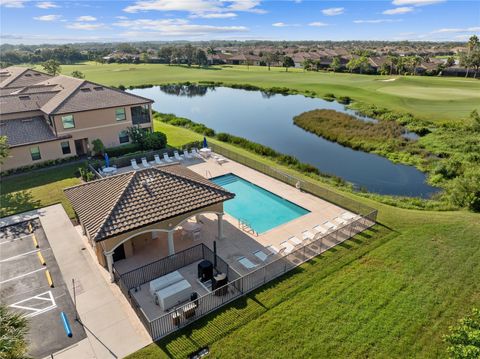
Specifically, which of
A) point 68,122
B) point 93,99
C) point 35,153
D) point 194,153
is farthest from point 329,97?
point 35,153

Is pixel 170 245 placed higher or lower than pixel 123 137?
lower

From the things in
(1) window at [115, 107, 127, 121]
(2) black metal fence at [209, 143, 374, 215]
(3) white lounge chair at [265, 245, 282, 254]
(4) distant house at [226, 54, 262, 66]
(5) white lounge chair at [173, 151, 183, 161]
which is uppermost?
(4) distant house at [226, 54, 262, 66]

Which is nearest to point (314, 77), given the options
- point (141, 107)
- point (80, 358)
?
point (141, 107)

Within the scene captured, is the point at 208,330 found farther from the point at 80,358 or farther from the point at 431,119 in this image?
the point at 431,119

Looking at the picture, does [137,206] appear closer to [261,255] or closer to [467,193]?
[261,255]

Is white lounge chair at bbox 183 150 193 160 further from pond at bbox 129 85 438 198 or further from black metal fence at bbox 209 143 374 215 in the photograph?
pond at bbox 129 85 438 198

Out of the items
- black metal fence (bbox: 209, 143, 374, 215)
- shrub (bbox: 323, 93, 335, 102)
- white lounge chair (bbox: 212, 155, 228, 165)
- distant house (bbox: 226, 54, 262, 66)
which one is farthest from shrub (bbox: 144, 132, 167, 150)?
distant house (bbox: 226, 54, 262, 66)
